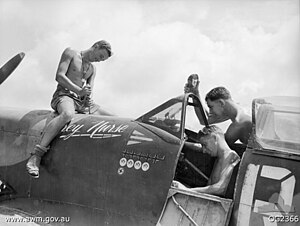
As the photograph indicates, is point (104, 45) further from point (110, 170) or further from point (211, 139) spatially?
point (211, 139)

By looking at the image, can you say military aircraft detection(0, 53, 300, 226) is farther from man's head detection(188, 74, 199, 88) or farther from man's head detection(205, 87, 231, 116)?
man's head detection(188, 74, 199, 88)

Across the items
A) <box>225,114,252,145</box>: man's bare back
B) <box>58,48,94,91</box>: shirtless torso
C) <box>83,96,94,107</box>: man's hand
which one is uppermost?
<box>58,48,94,91</box>: shirtless torso

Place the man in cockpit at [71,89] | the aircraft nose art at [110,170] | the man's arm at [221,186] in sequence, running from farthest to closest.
Answer: 1. the man in cockpit at [71,89]
2. the aircraft nose art at [110,170]
3. the man's arm at [221,186]

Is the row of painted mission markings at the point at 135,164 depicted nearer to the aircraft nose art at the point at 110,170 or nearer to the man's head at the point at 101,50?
the aircraft nose art at the point at 110,170

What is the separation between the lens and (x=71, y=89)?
649 cm

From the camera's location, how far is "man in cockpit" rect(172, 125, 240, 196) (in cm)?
478

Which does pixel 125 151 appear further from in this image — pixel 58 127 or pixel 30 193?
pixel 30 193

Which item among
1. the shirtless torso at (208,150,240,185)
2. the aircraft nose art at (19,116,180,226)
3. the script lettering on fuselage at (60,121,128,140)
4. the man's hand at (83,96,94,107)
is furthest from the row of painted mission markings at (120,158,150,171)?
the man's hand at (83,96,94,107)

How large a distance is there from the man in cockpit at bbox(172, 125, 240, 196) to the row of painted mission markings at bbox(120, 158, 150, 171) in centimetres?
44

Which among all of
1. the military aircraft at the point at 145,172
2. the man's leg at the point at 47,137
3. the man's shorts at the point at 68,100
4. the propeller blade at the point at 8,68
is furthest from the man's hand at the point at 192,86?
the propeller blade at the point at 8,68

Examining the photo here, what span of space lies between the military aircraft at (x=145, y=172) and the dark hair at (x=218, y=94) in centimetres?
22

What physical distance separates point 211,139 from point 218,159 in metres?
0.27

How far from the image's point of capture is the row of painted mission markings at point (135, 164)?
5121mm

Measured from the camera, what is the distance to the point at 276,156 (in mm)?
4398
